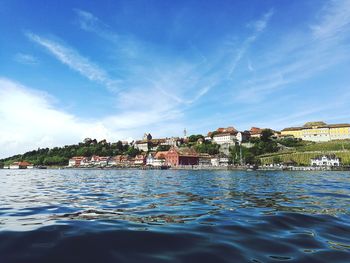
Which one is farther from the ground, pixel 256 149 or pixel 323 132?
pixel 323 132

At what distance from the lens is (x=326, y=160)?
132 metres

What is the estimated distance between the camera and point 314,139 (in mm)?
189375

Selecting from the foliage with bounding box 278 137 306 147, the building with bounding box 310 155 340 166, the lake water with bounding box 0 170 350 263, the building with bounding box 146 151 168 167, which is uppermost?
the foliage with bounding box 278 137 306 147

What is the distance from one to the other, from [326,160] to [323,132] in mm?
60982

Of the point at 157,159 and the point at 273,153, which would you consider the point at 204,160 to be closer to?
the point at 157,159

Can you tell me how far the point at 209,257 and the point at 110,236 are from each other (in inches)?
107

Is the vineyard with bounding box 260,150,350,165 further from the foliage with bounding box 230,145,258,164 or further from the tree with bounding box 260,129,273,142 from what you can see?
the tree with bounding box 260,129,273,142

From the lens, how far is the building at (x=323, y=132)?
180 meters

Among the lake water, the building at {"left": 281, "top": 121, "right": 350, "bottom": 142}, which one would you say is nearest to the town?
the building at {"left": 281, "top": 121, "right": 350, "bottom": 142}

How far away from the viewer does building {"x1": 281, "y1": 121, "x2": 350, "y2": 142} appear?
180175 millimetres

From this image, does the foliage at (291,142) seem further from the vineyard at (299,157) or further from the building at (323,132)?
the vineyard at (299,157)

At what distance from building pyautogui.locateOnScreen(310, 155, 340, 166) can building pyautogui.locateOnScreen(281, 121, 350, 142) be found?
5740 centimetres

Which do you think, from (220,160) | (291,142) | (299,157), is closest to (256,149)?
(220,160)

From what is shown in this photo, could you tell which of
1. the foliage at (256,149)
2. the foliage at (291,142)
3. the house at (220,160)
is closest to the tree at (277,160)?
the foliage at (256,149)
